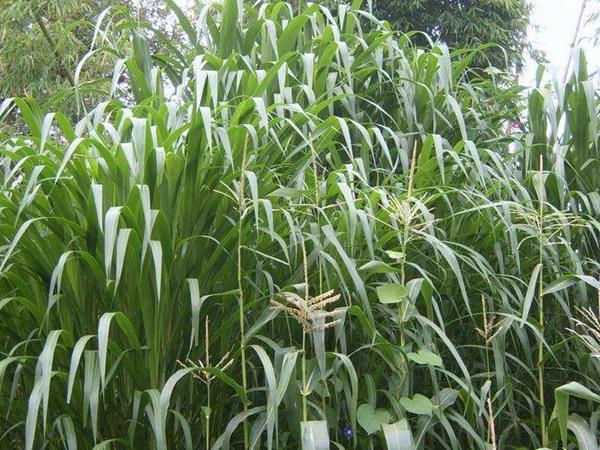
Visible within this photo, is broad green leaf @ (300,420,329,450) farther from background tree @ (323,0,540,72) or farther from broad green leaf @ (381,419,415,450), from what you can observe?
background tree @ (323,0,540,72)

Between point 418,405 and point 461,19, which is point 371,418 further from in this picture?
point 461,19

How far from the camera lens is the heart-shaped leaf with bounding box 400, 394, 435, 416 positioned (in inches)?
52.7

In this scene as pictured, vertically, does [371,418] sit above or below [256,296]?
below

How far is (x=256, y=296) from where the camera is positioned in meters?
1.55

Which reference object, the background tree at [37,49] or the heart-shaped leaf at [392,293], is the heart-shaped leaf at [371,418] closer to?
the heart-shaped leaf at [392,293]

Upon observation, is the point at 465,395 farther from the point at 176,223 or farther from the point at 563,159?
the point at 563,159

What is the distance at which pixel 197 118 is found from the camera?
4.91 ft

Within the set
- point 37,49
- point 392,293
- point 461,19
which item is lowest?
point 461,19

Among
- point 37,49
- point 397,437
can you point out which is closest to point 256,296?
point 397,437

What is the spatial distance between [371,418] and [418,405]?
0.29ft

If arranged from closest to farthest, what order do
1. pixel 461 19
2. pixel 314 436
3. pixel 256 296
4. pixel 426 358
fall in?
pixel 314 436 → pixel 426 358 → pixel 256 296 → pixel 461 19

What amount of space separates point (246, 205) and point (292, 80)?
2.54 feet

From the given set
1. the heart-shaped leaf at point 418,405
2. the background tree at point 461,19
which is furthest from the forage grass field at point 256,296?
the background tree at point 461,19

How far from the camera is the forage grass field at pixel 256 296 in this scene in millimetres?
1341
